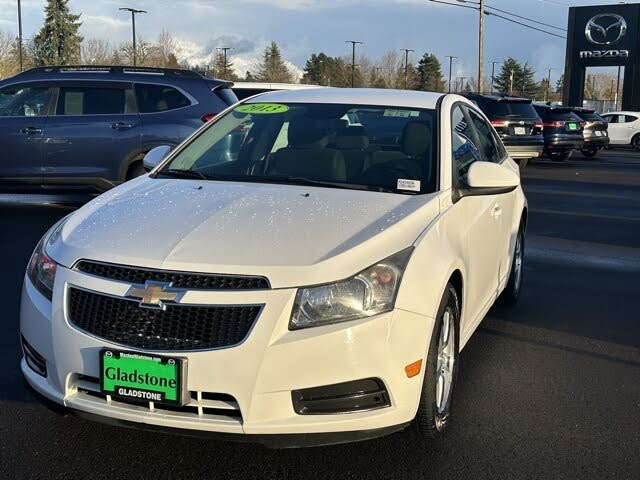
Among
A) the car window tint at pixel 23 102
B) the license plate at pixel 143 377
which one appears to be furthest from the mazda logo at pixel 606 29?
the license plate at pixel 143 377

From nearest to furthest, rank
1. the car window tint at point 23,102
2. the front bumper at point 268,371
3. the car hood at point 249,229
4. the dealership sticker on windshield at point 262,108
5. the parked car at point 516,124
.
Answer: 1. the front bumper at point 268,371
2. the car hood at point 249,229
3. the dealership sticker on windshield at point 262,108
4. the car window tint at point 23,102
5. the parked car at point 516,124

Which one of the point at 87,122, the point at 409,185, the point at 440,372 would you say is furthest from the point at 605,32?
the point at 440,372

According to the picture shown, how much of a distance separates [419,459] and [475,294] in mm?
1132

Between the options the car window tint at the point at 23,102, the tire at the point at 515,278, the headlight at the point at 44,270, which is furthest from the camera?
the car window tint at the point at 23,102

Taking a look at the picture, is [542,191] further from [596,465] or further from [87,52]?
[87,52]

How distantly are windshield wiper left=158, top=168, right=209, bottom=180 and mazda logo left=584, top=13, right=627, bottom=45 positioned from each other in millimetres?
40304

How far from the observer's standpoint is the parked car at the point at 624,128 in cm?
2914

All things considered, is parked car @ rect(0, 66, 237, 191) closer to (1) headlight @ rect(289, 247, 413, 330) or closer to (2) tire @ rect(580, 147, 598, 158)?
(1) headlight @ rect(289, 247, 413, 330)

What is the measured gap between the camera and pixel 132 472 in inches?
128

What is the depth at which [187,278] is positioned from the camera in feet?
9.77

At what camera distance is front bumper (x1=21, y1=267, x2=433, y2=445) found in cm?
287

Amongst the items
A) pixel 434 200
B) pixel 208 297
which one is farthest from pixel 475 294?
pixel 208 297

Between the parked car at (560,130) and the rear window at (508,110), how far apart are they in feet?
13.6

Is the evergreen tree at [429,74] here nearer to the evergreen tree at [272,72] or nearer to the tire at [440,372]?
the evergreen tree at [272,72]
